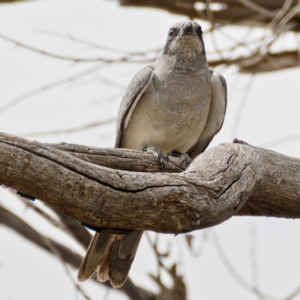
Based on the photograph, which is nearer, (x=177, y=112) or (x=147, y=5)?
(x=177, y=112)

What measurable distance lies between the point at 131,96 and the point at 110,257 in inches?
59.5

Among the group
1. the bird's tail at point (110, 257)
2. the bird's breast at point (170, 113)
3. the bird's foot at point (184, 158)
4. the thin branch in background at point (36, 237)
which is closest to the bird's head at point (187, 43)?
the bird's breast at point (170, 113)

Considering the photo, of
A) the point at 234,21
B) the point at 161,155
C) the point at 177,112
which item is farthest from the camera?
the point at 234,21

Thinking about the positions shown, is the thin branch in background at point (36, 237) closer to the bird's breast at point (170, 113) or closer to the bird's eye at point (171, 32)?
the bird's breast at point (170, 113)

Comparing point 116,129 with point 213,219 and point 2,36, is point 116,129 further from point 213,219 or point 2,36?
point 213,219

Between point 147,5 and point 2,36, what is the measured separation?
216 cm

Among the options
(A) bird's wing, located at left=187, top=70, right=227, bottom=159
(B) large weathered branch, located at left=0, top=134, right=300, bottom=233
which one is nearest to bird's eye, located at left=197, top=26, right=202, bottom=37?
(A) bird's wing, located at left=187, top=70, right=227, bottom=159

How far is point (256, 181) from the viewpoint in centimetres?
425

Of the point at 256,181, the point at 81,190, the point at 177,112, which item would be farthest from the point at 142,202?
the point at 177,112

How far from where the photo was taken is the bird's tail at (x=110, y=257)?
472 cm

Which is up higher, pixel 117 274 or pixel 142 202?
pixel 142 202

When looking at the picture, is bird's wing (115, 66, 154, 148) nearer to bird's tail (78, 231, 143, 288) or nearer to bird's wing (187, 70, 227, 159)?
bird's wing (187, 70, 227, 159)

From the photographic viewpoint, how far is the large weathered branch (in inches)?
129

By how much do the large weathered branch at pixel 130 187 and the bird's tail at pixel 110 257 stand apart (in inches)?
43.0
